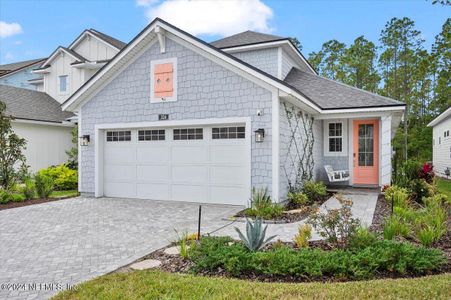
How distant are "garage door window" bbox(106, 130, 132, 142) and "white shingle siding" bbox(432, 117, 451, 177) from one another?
730 inches

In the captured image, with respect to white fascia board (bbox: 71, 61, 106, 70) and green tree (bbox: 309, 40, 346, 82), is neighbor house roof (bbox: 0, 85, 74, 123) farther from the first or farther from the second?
green tree (bbox: 309, 40, 346, 82)

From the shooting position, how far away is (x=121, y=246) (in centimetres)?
612

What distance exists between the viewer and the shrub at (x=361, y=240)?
501 centimetres

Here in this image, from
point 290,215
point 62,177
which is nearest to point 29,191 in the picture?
point 62,177

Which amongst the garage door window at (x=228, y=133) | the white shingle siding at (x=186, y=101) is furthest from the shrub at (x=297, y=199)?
the garage door window at (x=228, y=133)

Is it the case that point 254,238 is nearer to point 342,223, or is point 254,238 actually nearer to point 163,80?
point 342,223

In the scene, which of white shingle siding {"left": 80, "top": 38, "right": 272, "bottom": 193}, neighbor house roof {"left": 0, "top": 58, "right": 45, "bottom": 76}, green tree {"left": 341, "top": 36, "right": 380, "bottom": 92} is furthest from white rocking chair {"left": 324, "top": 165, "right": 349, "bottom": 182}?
neighbor house roof {"left": 0, "top": 58, "right": 45, "bottom": 76}

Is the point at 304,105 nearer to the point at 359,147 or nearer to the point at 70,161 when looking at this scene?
the point at 359,147

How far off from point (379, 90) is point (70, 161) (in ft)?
86.1

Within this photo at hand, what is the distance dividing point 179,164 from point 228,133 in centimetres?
190

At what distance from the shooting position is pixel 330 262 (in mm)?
4449

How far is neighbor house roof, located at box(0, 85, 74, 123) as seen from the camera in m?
17.5

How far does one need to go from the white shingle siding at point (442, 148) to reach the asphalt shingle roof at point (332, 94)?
35.4 feet

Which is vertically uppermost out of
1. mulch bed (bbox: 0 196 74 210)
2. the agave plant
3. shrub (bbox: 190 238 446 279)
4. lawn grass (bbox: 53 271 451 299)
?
the agave plant
